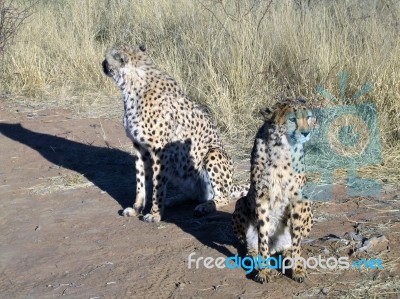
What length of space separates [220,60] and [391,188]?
9.33 ft

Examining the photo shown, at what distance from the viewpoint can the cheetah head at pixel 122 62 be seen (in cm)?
508

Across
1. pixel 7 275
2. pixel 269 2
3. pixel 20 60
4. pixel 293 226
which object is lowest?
pixel 7 275

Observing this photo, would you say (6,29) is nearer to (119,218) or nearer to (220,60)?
(220,60)

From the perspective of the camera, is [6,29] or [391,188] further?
[6,29]

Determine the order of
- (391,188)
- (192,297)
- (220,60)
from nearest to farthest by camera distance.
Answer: (192,297) < (391,188) < (220,60)

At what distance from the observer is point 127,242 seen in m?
4.50

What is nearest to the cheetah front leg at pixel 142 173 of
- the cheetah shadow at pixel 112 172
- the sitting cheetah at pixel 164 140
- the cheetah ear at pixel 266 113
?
the sitting cheetah at pixel 164 140

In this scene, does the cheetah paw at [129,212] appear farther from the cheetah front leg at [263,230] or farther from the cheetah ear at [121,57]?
the cheetah front leg at [263,230]

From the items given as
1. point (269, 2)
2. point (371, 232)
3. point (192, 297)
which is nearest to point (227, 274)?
point (192, 297)

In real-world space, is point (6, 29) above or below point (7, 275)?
above

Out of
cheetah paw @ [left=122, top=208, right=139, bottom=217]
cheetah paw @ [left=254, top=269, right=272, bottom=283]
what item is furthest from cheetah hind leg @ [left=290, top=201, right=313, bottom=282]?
cheetah paw @ [left=122, top=208, right=139, bottom=217]

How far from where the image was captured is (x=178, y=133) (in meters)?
5.12

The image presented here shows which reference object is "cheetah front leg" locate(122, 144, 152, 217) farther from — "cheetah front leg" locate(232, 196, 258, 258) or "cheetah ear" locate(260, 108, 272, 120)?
"cheetah ear" locate(260, 108, 272, 120)

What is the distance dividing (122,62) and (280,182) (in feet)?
5.93
